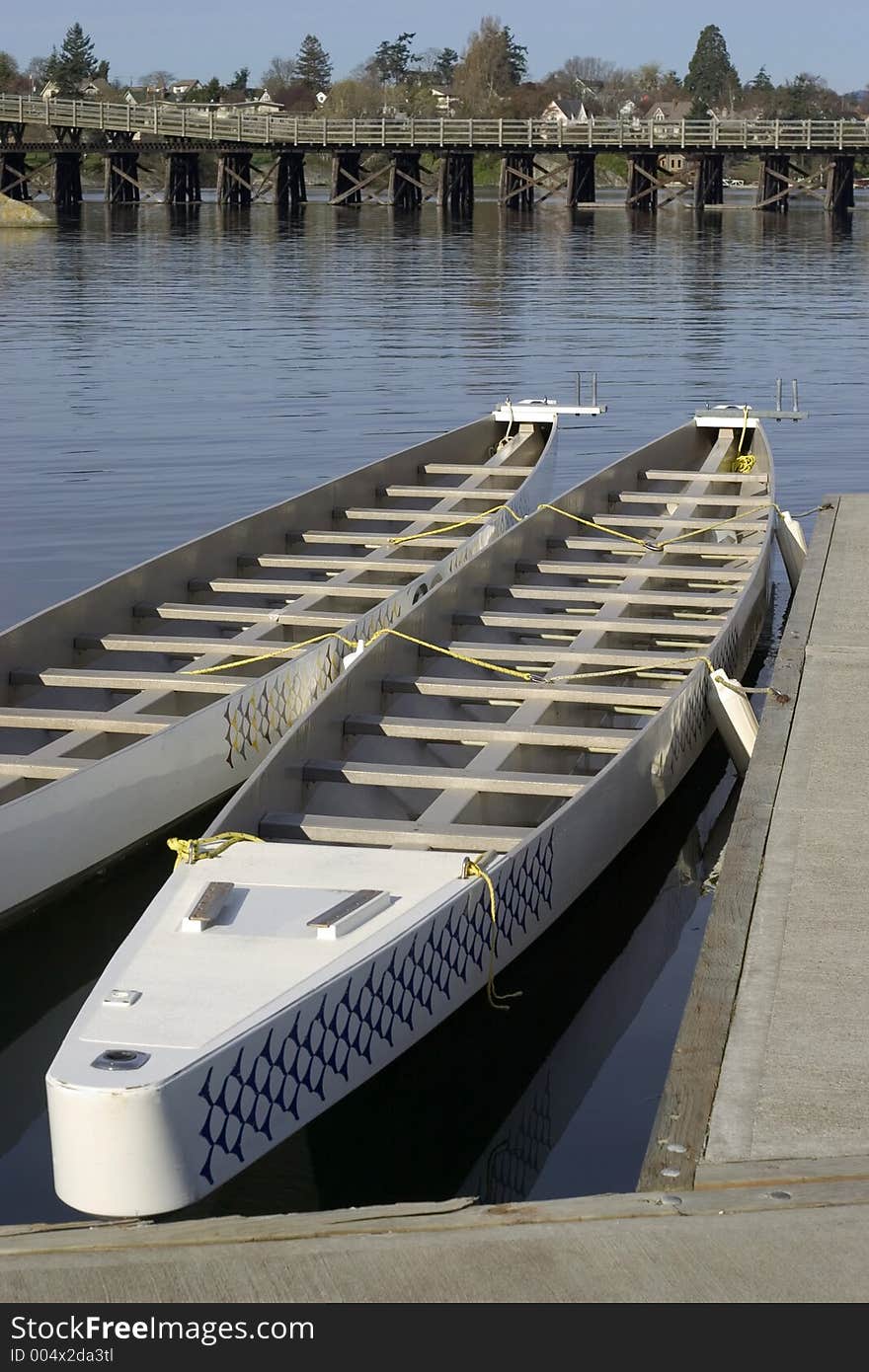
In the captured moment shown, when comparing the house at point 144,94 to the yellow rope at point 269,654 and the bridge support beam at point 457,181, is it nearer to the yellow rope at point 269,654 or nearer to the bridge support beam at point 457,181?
the bridge support beam at point 457,181

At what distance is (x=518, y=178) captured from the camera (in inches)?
3258

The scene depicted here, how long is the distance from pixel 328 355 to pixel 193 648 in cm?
2063

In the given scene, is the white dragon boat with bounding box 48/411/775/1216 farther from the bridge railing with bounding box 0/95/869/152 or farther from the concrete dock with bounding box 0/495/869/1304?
the bridge railing with bounding box 0/95/869/152

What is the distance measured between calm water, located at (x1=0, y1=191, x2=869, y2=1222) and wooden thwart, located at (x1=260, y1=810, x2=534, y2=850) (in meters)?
0.72

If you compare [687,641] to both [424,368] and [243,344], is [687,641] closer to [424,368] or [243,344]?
[424,368]

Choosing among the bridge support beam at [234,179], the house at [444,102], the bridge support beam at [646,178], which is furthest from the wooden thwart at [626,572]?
the house at [444,102]

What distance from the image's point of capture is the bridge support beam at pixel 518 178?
79625 mm

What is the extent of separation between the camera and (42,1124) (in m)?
6.81

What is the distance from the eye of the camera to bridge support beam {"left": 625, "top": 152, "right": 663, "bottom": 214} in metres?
78.4

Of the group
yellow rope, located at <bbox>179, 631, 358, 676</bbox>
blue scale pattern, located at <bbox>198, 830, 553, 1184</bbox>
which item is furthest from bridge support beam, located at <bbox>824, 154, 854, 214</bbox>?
blue scale pattern, located at <bbox>198, 830, 553, 1184</bbox>

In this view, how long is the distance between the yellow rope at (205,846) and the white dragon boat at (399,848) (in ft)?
0.04

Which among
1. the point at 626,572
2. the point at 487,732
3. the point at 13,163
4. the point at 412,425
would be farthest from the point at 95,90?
the point at 487,732

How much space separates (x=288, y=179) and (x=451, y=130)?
8.12 meters
